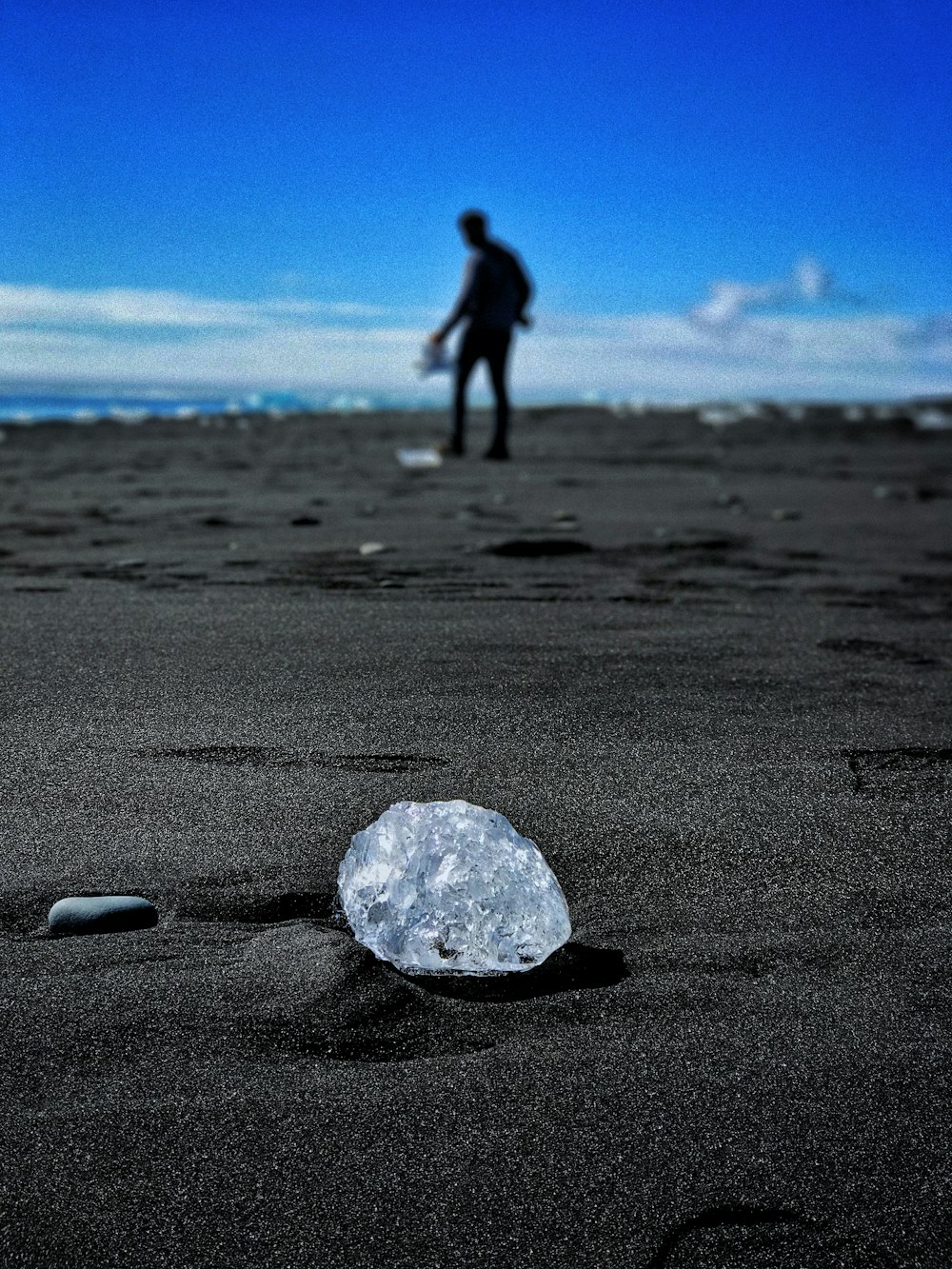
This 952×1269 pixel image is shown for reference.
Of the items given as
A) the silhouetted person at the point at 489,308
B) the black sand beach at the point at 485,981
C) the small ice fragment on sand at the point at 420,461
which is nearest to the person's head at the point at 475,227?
the silhouetted person at the point at 489,308

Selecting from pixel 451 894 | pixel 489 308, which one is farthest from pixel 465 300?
pixel 451 894

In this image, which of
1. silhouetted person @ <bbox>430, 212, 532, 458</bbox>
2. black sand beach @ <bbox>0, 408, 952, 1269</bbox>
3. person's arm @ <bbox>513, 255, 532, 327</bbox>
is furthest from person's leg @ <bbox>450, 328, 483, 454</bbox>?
black sand beach @ <bbox>0, 408, 952, 1269</bbox>

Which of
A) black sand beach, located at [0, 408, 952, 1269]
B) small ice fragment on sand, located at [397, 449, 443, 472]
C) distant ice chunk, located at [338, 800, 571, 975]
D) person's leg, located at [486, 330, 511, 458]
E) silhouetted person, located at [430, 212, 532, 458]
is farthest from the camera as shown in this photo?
person's leg, located at [486, 330, 511, 458]

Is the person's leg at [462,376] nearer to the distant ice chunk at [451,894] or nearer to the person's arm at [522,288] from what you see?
the person's arm at [522,288]

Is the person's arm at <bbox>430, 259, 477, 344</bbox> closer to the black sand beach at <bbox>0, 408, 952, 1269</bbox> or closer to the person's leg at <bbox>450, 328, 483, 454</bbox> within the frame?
the person's leg at <bbox>450, 328, 483, 454</bbox>

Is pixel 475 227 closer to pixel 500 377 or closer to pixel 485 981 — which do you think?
pixel 500 377

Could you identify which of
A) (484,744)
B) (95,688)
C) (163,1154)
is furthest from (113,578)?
(163,1154)
